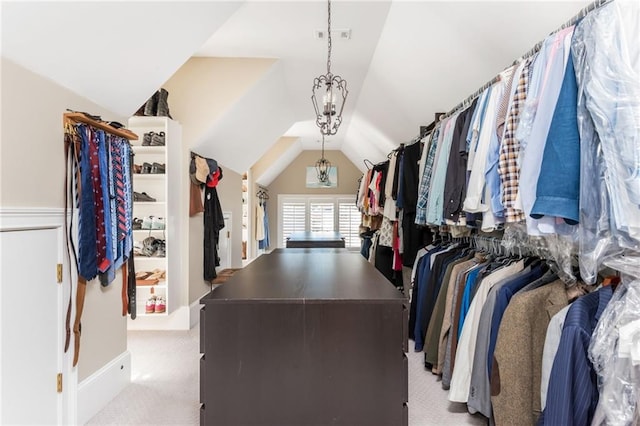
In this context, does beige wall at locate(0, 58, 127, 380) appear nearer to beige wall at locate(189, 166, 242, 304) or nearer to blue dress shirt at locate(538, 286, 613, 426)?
beige wall at locate(189, 166, 242, 304)

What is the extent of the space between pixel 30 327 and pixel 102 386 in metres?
0.75

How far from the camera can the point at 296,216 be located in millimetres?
9180

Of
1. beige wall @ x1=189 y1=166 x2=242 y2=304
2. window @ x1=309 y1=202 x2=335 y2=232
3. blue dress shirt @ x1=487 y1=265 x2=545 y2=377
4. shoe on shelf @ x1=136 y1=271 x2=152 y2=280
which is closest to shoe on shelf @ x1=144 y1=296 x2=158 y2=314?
shoe on shelf @ x1=136 y1=271 x2=152 y2=280

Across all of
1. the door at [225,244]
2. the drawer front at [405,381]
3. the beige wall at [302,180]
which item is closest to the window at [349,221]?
the beige wall at [302,180]

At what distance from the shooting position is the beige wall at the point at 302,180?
29.9ft

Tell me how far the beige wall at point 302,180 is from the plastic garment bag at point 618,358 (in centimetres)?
803

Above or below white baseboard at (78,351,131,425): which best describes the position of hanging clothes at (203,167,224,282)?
above

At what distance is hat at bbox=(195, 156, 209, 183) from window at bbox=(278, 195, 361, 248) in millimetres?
5271

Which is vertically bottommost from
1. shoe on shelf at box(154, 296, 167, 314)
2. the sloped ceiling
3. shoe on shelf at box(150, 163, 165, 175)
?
shoe on shelf at box(154, 296, 167, 314)

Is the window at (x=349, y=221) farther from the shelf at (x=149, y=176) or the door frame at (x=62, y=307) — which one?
the door frame at (x=62, y=307)

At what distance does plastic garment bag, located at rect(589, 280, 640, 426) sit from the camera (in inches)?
43.3

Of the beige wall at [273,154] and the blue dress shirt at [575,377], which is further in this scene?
the beige wall at [273,154]

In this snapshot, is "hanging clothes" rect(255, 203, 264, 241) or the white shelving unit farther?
"hanging clothes" rect(255, 203, 264, 241)

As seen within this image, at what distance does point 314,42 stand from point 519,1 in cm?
177
